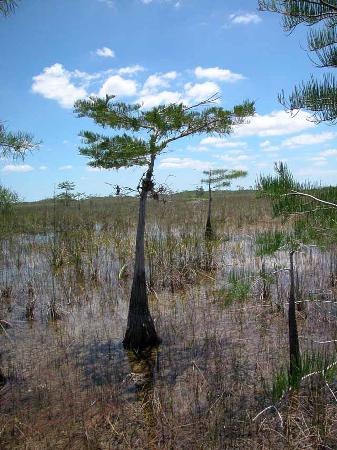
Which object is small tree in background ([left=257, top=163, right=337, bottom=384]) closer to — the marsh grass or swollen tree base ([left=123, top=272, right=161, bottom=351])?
the marsh grass

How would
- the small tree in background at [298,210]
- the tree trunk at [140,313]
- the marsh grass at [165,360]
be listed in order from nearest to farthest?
the small tree in background at [298,210]
the marsh grass at [165,360]
the tree trunk at [140,313]

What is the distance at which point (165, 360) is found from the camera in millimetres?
5273

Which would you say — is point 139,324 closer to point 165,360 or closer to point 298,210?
point 165,360

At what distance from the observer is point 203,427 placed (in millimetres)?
3725

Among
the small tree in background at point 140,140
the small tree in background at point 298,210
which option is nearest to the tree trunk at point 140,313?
the small tree in background at point 140,140

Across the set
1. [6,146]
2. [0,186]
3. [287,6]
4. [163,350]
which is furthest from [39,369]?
[287,6]

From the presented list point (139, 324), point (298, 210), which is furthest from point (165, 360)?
point (298, 210)

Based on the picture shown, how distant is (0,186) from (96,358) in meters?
2.57

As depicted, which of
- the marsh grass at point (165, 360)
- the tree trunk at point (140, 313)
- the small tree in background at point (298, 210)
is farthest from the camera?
the tree trunk at point (140, 313)

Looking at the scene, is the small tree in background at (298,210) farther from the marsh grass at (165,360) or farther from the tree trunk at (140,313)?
the tree trunk at (140,313)

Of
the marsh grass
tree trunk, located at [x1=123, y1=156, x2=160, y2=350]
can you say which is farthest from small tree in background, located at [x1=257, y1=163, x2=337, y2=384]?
tree trunk, located at [x1=123, y1=156, x2=160, y2=350]

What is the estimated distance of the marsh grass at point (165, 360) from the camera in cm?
364

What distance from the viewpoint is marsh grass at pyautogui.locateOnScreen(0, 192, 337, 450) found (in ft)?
11.9

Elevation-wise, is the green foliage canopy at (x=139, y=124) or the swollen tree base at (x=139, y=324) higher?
the green foliage canopy at (x=139, y=124)
